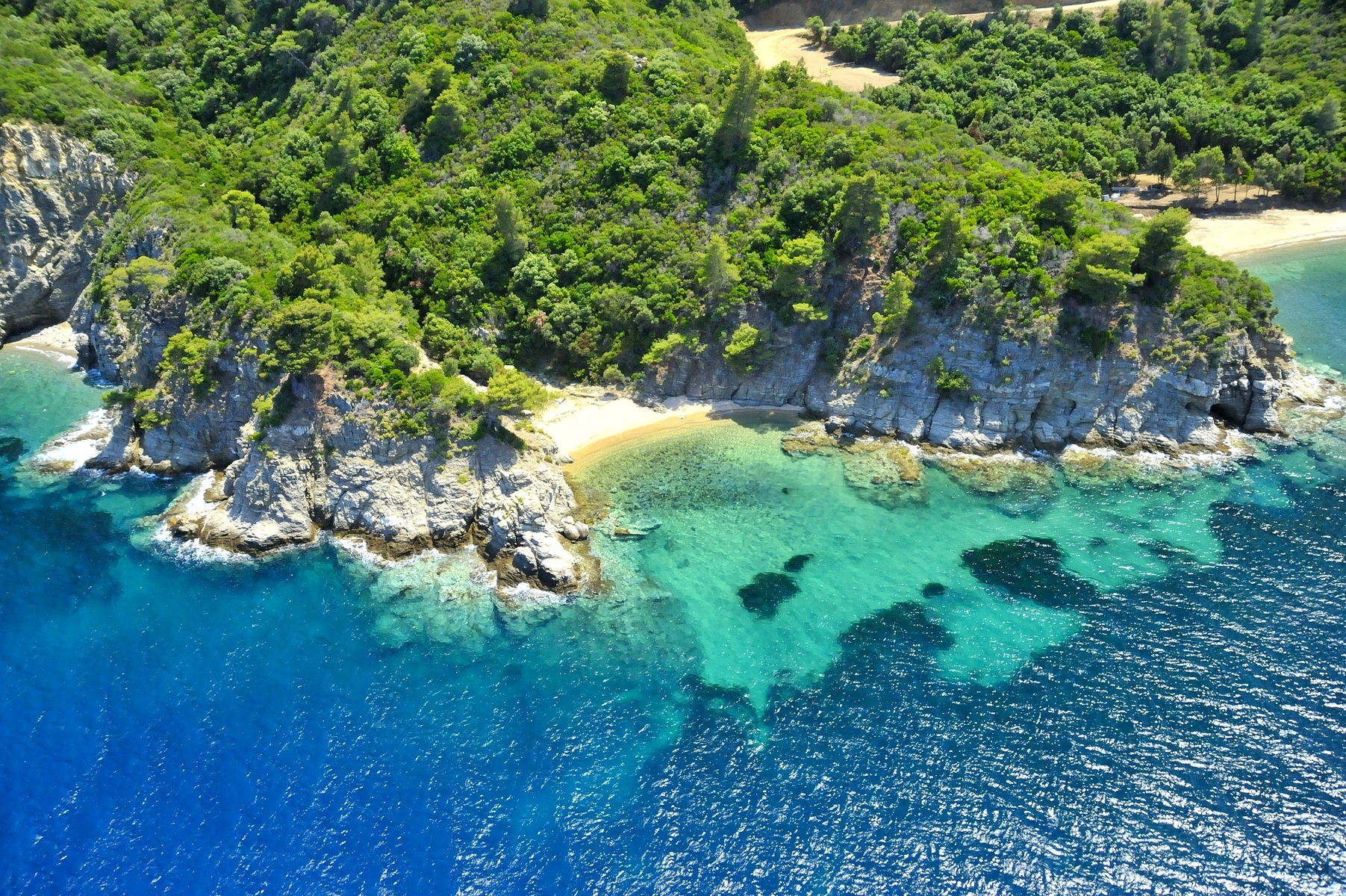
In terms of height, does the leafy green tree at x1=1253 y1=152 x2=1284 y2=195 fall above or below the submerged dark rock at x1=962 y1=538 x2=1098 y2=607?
above

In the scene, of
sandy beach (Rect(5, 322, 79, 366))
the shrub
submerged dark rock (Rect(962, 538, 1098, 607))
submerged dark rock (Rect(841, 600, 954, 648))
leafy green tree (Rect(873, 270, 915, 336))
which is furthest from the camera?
sandy beach (Rect(5, 322, 79, 366))

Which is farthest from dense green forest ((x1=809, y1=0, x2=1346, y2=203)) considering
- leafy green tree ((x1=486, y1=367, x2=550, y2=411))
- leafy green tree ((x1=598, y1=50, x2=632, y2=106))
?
Answer: leafy green tree ((x1=486, y1=367, x2=550, y2=411))

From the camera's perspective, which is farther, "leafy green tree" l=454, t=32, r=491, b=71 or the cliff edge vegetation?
"leafy green tree" l=454, t=32, r=491, b=71

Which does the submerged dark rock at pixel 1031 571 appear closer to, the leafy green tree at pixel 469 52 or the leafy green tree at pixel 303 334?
the leafy green tree at pixel 303 334

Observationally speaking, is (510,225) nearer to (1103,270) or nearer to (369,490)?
(369,490)

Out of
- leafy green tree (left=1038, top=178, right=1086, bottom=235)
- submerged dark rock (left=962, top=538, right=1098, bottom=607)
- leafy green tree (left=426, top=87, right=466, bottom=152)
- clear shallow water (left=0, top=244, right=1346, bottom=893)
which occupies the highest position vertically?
leafy green tree (left=426, top=87, right=466, bottom=152)

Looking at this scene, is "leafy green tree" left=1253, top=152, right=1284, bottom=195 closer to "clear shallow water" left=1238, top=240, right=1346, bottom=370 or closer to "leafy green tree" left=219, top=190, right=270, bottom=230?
"clear shallow water" left=1238, top=240, right=1346, bottom=370

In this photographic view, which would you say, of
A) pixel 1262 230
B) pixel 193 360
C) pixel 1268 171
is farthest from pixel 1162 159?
pixel 193 360

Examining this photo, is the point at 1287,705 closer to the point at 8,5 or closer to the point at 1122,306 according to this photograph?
the point at 1122,306
